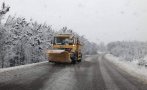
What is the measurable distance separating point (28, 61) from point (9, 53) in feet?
33.2

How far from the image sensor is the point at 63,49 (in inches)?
1095

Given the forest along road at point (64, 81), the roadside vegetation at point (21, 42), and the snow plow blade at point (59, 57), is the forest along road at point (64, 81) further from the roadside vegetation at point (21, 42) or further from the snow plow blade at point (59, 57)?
the roadside vegetation at point (21, 42)

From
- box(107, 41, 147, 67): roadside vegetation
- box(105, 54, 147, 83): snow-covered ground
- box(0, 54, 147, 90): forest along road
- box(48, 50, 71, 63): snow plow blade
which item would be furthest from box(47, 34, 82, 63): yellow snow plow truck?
box(0, 54, 147, 90): forest along road

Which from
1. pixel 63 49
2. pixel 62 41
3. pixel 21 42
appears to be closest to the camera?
pixel 63 49

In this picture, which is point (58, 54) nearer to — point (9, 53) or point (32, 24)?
point (9, 53)

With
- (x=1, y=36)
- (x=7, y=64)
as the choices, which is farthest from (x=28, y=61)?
(x=1, y=36)

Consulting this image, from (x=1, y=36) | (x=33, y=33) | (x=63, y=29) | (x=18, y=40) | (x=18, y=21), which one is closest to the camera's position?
(x=1, y=36)

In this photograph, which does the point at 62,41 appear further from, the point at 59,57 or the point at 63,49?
the point at 59,57

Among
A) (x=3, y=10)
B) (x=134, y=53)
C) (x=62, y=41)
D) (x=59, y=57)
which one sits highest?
(x=3, y=10)

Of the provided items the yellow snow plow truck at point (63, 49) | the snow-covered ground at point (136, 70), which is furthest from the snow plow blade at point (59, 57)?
Result: the snow-covered ground at point (136, 70)

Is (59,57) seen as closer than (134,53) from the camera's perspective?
Yes

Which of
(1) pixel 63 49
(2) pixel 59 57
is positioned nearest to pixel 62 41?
(1) pixel 63 49

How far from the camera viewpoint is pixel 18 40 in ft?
159

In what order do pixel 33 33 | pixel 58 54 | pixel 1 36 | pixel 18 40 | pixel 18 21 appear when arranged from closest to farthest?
pixel 58 54
pixel 1 36
pixel 18 40
pixel 18 21
pixel 33 33
